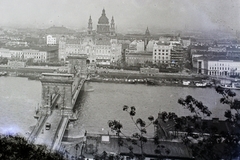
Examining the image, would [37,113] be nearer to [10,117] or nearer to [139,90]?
[10,117]

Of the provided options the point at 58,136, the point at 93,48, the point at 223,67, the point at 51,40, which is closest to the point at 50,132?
the point at 58,136

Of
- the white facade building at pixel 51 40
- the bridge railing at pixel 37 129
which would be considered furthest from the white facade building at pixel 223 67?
the white facade building at pixel 51 40

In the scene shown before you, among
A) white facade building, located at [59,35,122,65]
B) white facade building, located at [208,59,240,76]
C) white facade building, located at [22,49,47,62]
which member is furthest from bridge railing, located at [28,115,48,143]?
white facade building, located at [59,35,122,65]

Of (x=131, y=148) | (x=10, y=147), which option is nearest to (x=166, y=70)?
(x=131, y=148)

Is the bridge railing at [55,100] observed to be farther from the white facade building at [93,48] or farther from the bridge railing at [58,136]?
the white facade building at [93,48]

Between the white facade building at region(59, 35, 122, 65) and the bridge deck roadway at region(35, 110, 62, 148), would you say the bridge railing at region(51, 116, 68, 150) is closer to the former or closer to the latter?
the bridge deck roadway at region(35, 110, 62, 148)

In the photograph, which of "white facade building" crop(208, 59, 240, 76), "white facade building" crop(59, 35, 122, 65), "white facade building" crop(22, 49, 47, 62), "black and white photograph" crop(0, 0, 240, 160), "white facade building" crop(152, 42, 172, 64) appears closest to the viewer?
"black and white photograph" crop(0, 0, 240, 160)
